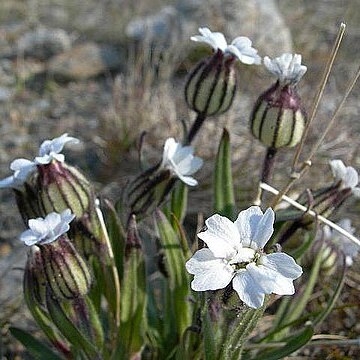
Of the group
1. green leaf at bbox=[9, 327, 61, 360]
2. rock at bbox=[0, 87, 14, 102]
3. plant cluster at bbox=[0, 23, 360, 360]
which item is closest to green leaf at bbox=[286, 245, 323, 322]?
plant cluster at bbox=[0, 23, 360, 360]

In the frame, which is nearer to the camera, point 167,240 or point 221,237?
point 221,237

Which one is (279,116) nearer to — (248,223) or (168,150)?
(168,150)

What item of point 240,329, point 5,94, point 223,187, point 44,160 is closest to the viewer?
point 240,329

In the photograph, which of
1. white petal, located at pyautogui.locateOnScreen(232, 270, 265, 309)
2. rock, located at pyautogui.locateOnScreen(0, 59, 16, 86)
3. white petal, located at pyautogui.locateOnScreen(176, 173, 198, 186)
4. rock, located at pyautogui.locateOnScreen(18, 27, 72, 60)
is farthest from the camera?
rock, located at pyautogui.locateOnScreen(18, 27, 72, 60)

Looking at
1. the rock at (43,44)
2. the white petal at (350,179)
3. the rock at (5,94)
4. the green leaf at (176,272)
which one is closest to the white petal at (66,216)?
the green leaf at (176,272)

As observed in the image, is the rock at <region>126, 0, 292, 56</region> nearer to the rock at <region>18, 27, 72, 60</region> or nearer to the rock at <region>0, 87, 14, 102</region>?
the rock at <region>18, 27, 72, 60</region>

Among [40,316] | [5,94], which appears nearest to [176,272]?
[40,316]
